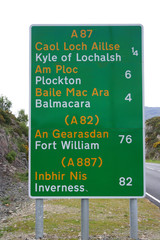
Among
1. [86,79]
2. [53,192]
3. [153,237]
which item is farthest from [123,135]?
[153,237]

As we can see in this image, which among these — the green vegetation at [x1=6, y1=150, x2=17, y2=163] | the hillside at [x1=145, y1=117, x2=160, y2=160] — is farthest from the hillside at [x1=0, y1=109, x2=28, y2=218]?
the hillside at [x1=145, y1=117, x2=160, y2=160]

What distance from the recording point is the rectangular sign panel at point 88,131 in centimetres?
447

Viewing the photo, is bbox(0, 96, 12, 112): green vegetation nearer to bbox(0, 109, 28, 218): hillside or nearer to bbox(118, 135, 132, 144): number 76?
bbox(0, 109, 28, 218): hillside

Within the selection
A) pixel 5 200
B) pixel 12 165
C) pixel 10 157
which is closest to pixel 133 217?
pixel 5 200

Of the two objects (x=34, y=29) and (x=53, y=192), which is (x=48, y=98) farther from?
(x=53, y=192)

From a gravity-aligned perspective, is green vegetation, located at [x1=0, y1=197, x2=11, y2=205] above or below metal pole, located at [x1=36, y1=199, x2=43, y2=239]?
below

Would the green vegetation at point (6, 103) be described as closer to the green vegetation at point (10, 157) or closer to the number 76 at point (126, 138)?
the green vegetation at point (10, 157)

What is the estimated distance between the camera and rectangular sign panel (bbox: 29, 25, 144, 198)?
14.7 feet

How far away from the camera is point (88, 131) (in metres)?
4.48

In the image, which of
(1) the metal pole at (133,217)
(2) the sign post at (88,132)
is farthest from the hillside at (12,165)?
(1) the metal pole at (133,217)

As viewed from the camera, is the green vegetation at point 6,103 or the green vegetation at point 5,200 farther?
the green vegetation at point 6,103

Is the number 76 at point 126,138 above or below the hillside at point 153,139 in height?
above

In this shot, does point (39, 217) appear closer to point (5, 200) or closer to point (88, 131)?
point (88, 131)

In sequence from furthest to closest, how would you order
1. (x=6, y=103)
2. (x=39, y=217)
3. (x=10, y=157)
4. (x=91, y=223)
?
(x=6, y=103), (x=10, y=157), (x=91, y=223), (x=39, y=217)
